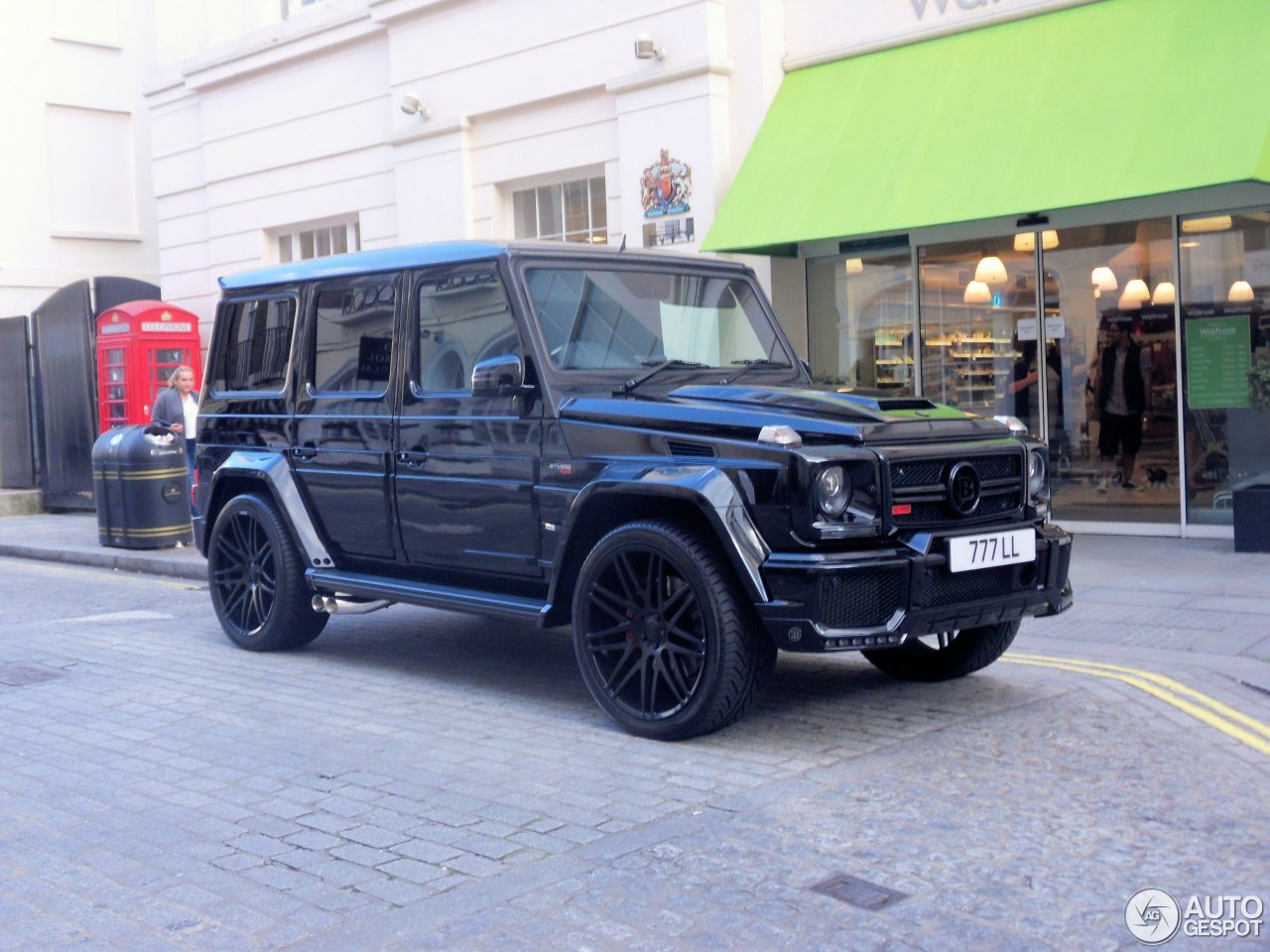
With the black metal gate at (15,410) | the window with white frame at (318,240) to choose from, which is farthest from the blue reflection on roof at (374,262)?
the black metal gate at (15,410)

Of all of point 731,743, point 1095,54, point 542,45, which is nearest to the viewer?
point 731,743

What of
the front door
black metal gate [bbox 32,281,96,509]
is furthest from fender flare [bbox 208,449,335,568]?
black metal gate [bbox 32,281,96,509]

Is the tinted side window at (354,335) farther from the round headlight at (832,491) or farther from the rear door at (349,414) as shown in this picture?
Answer: the round headlight at (832,491)

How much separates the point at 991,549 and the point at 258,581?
4305mm

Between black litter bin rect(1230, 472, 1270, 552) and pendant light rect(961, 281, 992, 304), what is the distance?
3016 millimetres

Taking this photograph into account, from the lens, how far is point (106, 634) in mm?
8820

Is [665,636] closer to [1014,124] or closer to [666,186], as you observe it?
[1014,124]

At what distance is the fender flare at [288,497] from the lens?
7386 millimetres

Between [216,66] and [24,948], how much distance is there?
17289mm

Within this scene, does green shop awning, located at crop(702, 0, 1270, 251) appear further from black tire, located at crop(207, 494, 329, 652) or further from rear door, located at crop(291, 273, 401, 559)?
black tire, located at crop(207, 494, 329, 652)

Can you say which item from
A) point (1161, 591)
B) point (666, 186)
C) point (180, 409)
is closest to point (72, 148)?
point (180, 409)

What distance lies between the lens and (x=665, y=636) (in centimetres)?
551

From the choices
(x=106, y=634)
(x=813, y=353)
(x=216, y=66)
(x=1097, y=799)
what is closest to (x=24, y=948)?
(x=1097, y=799)

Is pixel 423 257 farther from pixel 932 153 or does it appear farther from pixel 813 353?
pixel 813 353
